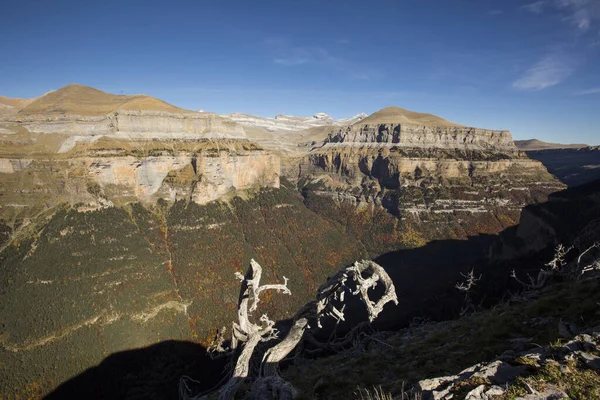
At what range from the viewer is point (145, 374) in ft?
208

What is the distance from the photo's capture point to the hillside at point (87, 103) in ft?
400

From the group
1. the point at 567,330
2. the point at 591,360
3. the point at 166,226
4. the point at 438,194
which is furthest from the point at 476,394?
the point at 438,194

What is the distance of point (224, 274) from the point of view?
316ft

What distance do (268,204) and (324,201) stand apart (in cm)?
5537

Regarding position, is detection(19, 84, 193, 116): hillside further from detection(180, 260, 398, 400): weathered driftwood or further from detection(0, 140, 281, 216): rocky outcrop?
detection(180, 260, 398, 400): weathered driftwood

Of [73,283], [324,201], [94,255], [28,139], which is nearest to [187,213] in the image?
[94,255]

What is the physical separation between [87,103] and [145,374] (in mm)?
128301

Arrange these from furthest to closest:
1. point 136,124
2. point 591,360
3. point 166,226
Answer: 1. point 136,124
2. point 166,226
3. point 591,360

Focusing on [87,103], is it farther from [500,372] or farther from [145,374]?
[500,372]

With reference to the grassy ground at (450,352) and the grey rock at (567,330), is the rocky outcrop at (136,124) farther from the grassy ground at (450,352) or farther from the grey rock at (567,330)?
the grey rock at (567,330)

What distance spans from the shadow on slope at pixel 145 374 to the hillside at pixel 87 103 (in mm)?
94705

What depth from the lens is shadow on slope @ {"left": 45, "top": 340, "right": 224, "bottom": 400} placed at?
5872 cm

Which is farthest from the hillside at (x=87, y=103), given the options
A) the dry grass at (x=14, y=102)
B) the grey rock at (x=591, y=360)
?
the grey rock at (x=591, y=360)

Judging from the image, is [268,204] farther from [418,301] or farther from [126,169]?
[418,301]
